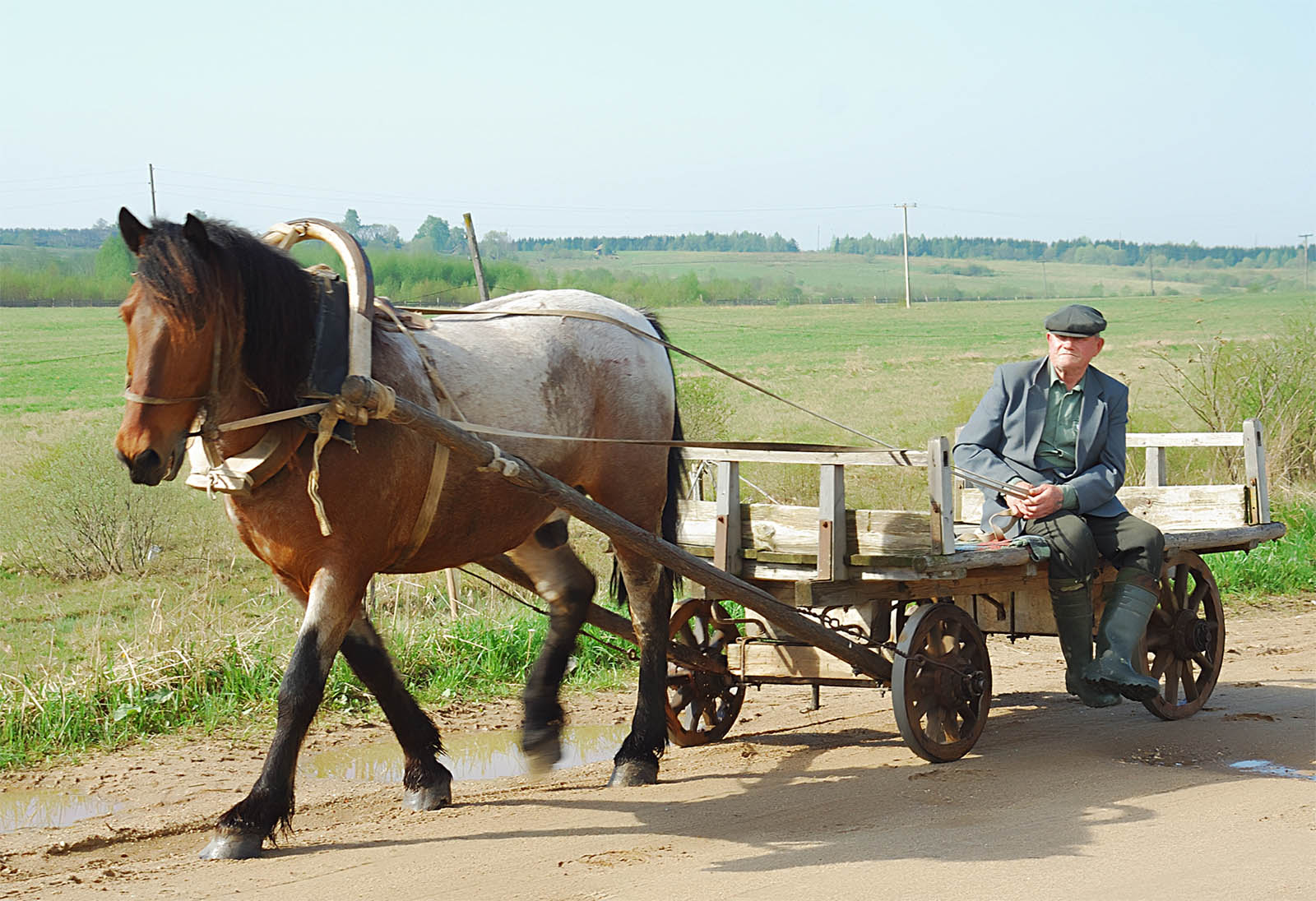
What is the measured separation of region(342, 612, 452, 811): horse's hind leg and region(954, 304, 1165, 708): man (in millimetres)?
2729

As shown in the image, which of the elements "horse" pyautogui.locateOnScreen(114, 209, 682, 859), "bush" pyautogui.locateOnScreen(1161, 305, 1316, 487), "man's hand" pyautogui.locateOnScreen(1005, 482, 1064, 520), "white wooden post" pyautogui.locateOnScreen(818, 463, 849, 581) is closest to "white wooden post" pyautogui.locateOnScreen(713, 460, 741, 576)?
"horse" pyautogui.locateOnScreen(114, 209, 682, 859)

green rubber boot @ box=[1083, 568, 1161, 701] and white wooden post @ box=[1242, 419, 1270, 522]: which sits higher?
white wooden post @ box=[1242, 419, 1270, 522]

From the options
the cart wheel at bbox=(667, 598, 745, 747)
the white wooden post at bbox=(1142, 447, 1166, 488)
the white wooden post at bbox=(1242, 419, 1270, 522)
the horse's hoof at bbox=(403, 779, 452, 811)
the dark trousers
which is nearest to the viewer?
the horse's hoof at bbox=(403, 779, 452, 811)

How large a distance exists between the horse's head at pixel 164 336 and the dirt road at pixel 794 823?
1.42m

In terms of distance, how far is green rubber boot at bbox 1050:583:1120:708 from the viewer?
5.49m

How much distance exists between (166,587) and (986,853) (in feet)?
31.3

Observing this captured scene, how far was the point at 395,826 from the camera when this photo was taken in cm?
468

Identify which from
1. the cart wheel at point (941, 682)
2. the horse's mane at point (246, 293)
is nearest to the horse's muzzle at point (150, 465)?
the horse's mane at point (246, 293)

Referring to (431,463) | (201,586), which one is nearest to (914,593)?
(431,463)

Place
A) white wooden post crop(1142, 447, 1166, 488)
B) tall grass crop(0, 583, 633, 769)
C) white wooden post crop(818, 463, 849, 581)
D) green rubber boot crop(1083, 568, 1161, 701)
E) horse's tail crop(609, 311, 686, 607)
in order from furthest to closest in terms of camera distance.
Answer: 1. white wooden post crop(1142, 447, 1166, 488)
2. tall grass crop(0, 583, 633, 769)
3. horse's tail crop(609, 311, 686, 607)
4. green rubber boot crop(1083, 568, 1161, 701)
5. white wooden post crop(818, 463, 849, 581)

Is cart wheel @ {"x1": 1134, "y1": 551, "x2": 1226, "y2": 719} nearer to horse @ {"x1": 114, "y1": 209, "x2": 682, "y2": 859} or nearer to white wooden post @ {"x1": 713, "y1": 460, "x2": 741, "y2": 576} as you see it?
white wooden post @ {"x1": 713, "y1": 460, "x2": 741, "y2": 576}

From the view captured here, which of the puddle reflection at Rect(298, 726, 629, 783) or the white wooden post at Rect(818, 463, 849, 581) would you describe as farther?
the puddle reflection at Rect(298, 726, 629, 783)

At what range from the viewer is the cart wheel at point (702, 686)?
19.9 ft

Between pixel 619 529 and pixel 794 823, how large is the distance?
50.6 inches
